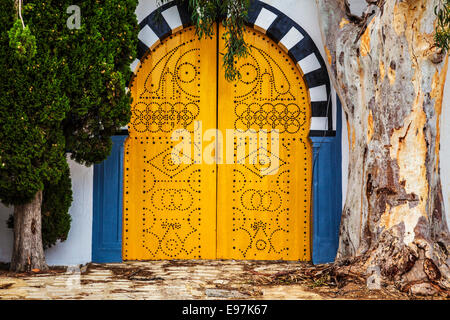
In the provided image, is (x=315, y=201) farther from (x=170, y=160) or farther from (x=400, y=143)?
(x=170, y=160)

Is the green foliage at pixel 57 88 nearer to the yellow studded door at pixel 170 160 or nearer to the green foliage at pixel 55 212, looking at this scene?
the green foliage at pixel 55 212

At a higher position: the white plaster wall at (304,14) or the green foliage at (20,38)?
the white plaster wall at (304,14)

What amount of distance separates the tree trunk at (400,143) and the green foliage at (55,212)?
2.76m

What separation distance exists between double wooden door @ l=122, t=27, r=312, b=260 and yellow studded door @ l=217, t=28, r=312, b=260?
1 cm

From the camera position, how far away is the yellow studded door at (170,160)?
5816mm

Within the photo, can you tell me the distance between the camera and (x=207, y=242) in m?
5.85

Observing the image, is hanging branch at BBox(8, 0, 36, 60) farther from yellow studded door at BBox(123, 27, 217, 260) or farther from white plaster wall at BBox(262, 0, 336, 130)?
white plaster wall at BBox(262, 0, 336, 130)

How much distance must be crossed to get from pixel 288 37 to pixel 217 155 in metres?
1.49

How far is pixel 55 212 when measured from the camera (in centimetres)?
530

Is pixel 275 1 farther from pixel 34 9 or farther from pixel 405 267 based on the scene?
pixel 405 267

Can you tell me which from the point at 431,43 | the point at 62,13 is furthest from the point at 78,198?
the point at 431,43

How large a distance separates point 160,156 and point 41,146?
1.47m
